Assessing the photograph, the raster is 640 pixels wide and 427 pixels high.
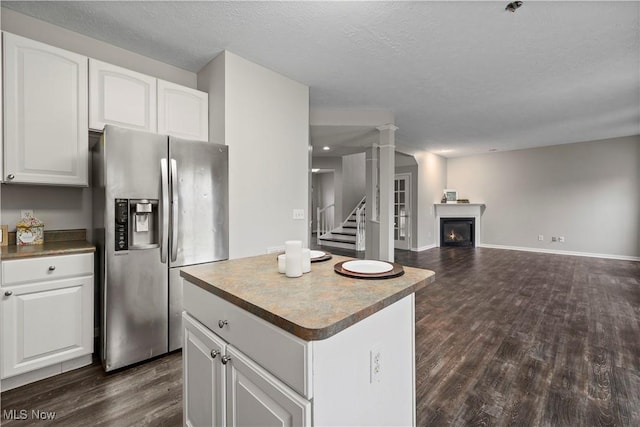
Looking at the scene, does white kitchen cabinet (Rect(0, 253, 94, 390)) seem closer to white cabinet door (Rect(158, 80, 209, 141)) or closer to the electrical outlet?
white cabinet door (Rect(158, 80, 209, 141))

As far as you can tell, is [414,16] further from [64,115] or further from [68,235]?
[68,235]

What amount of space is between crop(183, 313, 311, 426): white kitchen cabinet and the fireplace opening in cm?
786

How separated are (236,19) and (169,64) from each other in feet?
3.54

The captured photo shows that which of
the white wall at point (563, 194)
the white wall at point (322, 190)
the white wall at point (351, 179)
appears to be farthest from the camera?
the white wall at point (322, 190)

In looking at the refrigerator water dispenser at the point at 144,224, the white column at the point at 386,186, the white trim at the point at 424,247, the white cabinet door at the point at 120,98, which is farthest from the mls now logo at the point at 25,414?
the white trim at the point at 424,247

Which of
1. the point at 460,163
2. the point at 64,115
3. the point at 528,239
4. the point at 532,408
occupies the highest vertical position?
the point at 460,163

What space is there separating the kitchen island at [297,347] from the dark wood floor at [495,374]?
643mm

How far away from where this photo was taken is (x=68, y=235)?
2.34 m

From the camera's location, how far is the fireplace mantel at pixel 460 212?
7773mm

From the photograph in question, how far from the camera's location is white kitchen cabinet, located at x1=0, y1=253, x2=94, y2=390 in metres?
1.75

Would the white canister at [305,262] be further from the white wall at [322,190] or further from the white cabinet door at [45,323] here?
the white wall at [322,190]

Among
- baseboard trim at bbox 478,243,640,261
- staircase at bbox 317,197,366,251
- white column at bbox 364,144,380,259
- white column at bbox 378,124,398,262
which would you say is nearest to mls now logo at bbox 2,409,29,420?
white column at bbox 378,124,398,262

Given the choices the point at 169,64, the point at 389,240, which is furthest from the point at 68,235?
the point at 389,240

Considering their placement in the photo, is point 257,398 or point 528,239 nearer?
point 257,398
